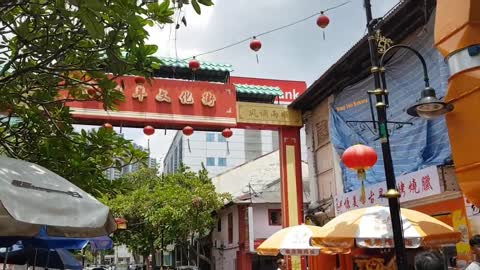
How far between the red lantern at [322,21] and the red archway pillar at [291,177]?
5734 millimetres

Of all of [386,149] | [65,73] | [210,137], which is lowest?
[386,149]

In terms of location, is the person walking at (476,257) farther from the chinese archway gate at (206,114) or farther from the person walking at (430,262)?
the chinese archway gate at (206,114)

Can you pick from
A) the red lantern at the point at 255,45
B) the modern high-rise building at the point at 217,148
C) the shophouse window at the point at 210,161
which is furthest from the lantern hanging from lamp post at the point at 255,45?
the shophouse window at the point at 210,161

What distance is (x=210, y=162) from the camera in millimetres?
60344

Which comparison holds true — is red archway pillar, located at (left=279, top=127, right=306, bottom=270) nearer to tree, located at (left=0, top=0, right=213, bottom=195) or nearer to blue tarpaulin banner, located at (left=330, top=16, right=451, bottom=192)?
blue tarpaulin banner, located at (left=330, top=16, right=451, bottom=192)

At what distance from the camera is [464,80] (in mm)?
3271

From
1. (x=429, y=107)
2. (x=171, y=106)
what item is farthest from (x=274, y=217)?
(x=429, y=107)

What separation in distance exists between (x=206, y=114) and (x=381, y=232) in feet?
27.9

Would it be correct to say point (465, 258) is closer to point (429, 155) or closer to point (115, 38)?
point (429, 155)

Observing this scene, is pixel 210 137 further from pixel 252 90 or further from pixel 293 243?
pixel 293 243

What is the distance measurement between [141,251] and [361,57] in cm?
2491

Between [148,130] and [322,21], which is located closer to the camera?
[322,21]

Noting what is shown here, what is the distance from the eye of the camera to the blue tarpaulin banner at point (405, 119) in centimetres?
875

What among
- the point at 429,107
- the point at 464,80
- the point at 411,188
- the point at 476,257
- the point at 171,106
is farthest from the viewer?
the point at 171,106
